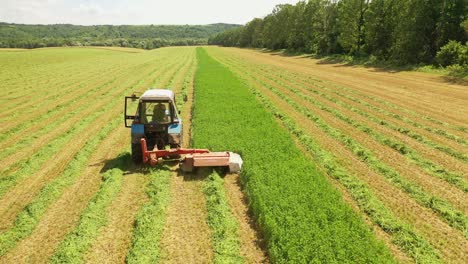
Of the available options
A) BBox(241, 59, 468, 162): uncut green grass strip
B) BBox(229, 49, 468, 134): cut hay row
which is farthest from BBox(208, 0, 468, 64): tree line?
BBox(241, 59, 468, 162): uncut green grass strip

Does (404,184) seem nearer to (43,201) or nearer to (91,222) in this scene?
(91,222)

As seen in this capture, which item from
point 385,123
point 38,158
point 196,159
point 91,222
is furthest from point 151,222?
point 385,123

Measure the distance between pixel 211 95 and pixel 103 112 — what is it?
6963 millimetres

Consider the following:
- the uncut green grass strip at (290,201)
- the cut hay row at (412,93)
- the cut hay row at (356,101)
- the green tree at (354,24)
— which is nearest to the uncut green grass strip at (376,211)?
the uncut green grass strip at (290,201)

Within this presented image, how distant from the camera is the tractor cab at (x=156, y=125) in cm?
1191

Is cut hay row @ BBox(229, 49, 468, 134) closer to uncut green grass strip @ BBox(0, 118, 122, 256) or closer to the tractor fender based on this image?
the tractor fender

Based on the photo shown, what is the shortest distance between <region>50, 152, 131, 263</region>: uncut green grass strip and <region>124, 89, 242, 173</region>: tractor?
3.76ft

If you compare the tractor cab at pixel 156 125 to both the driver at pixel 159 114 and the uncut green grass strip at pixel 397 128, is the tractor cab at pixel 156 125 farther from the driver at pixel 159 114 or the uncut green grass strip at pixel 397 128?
the uncut green grass strip at pixel 397 128

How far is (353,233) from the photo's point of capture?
7.42m

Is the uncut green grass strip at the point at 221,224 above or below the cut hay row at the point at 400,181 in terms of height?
below

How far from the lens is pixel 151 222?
8633 mm

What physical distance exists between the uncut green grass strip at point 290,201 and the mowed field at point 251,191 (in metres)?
0.04

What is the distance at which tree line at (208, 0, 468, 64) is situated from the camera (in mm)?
38781

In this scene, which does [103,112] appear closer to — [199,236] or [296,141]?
[296,141]
